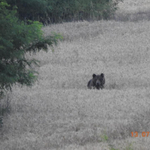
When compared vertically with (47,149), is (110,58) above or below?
above

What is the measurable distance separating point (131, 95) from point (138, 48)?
28.4 feet

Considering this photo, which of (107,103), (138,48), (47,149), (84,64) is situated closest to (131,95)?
(107,103)

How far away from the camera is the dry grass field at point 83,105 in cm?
802

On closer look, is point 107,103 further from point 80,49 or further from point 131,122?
point 80,49

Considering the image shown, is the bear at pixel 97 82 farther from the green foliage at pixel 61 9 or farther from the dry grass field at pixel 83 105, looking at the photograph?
the green foliage at pixel 61 9

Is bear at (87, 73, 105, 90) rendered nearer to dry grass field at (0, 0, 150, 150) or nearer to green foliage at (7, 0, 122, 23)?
dry grass field at (0, 0, 150, 150)

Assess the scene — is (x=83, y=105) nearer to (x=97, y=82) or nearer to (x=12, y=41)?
(x=12, y=41)

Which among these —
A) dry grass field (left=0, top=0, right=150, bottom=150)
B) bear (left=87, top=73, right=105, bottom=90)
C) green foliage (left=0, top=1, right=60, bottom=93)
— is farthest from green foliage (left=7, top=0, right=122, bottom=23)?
green foliage (left=0, top=1, right=60, bottom=93)

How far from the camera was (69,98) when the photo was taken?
36.2 feet

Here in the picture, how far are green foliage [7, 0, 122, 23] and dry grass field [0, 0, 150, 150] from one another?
9.39 meters

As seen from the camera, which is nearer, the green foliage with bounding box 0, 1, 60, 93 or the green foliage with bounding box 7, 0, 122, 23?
the green foliage with bounding box 0, 1, 60, 93

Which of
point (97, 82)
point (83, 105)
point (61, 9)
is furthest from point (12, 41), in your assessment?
point (61, 9)

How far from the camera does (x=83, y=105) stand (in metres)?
10.2

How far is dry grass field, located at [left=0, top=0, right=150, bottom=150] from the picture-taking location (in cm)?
802
